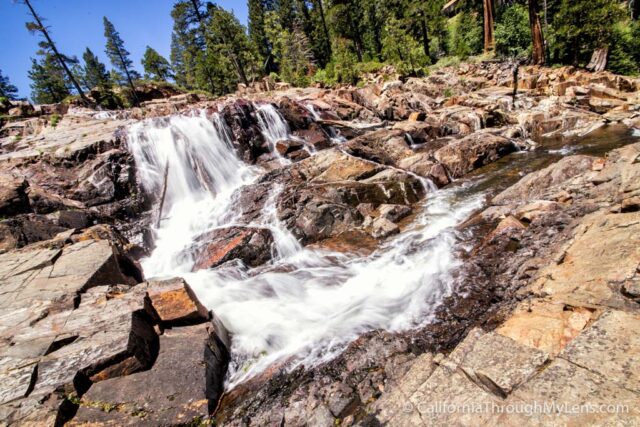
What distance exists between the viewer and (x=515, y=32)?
28.2 meters

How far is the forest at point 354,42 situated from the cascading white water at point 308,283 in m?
24.1

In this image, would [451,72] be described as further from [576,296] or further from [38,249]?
[38,249]

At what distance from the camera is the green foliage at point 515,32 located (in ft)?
92.0

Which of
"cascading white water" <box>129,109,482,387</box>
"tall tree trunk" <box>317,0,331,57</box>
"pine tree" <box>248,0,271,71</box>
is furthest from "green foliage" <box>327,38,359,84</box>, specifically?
"cascading white water" <box>129,109,482,387</box>

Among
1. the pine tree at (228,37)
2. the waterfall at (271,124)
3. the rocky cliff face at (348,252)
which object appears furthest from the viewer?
the pine tree at (228,37)

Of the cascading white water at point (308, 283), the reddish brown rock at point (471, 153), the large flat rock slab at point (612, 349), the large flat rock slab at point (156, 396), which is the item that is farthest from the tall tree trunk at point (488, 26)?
the large flat rock slab at point (156, 396)

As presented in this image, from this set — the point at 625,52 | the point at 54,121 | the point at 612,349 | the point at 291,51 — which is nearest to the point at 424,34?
the point at 291,51

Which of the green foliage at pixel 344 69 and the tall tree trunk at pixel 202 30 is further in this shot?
the tall tree trunk at pixel 202 30

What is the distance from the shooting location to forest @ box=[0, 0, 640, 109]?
23344mm

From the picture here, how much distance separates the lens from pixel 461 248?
24.5 feet

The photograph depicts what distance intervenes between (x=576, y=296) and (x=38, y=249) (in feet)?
38.8

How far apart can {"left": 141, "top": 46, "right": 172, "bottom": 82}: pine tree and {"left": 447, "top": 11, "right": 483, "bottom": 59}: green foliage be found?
47071 mm

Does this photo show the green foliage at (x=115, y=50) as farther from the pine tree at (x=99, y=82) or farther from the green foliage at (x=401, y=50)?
the green foliage at (x=401, y=50)

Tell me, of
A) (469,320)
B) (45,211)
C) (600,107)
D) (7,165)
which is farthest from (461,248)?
(7,165)
